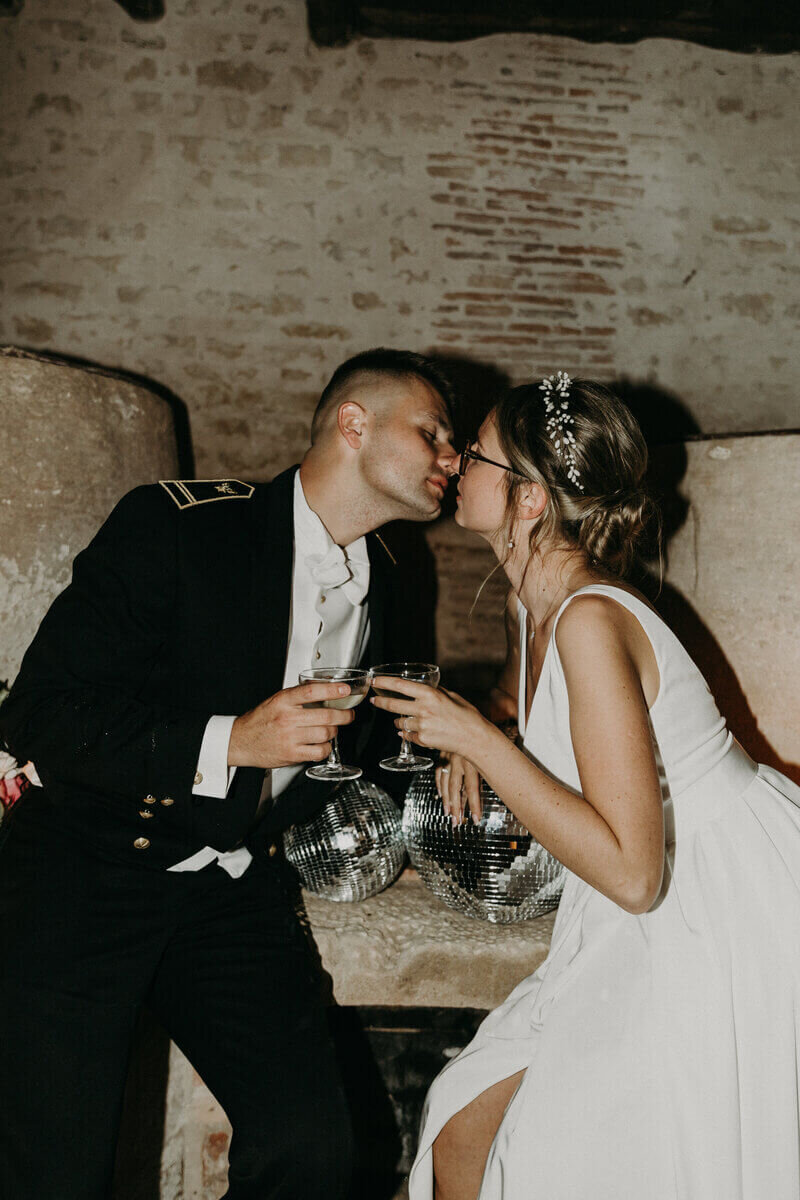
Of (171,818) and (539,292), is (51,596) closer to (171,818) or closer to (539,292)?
(171,818)

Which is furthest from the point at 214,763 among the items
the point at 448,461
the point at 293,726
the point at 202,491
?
the point at 448,461

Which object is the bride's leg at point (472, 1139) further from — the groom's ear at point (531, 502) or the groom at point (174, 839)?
the groom's ear at point (531, 502)

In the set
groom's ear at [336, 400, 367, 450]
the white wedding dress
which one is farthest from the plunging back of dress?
groom's ear at [336, 400, 367, 450]

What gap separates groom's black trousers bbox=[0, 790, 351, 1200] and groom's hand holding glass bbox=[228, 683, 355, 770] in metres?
0.49

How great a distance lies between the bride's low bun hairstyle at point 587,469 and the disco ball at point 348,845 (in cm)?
99

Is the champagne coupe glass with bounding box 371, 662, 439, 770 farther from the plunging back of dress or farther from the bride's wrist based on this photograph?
the plunging back of dress

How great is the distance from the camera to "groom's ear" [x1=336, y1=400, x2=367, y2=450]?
2480 millimetres

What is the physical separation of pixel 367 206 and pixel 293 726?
359cm

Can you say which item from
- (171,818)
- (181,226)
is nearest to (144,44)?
(181,226)

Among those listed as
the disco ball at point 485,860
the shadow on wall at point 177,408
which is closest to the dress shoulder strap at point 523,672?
the disco ball at point 485,860

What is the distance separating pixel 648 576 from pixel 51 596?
2313mm

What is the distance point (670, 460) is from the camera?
319cm

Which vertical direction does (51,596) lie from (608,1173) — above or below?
above

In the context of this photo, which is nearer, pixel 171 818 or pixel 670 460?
pixel 171 818
